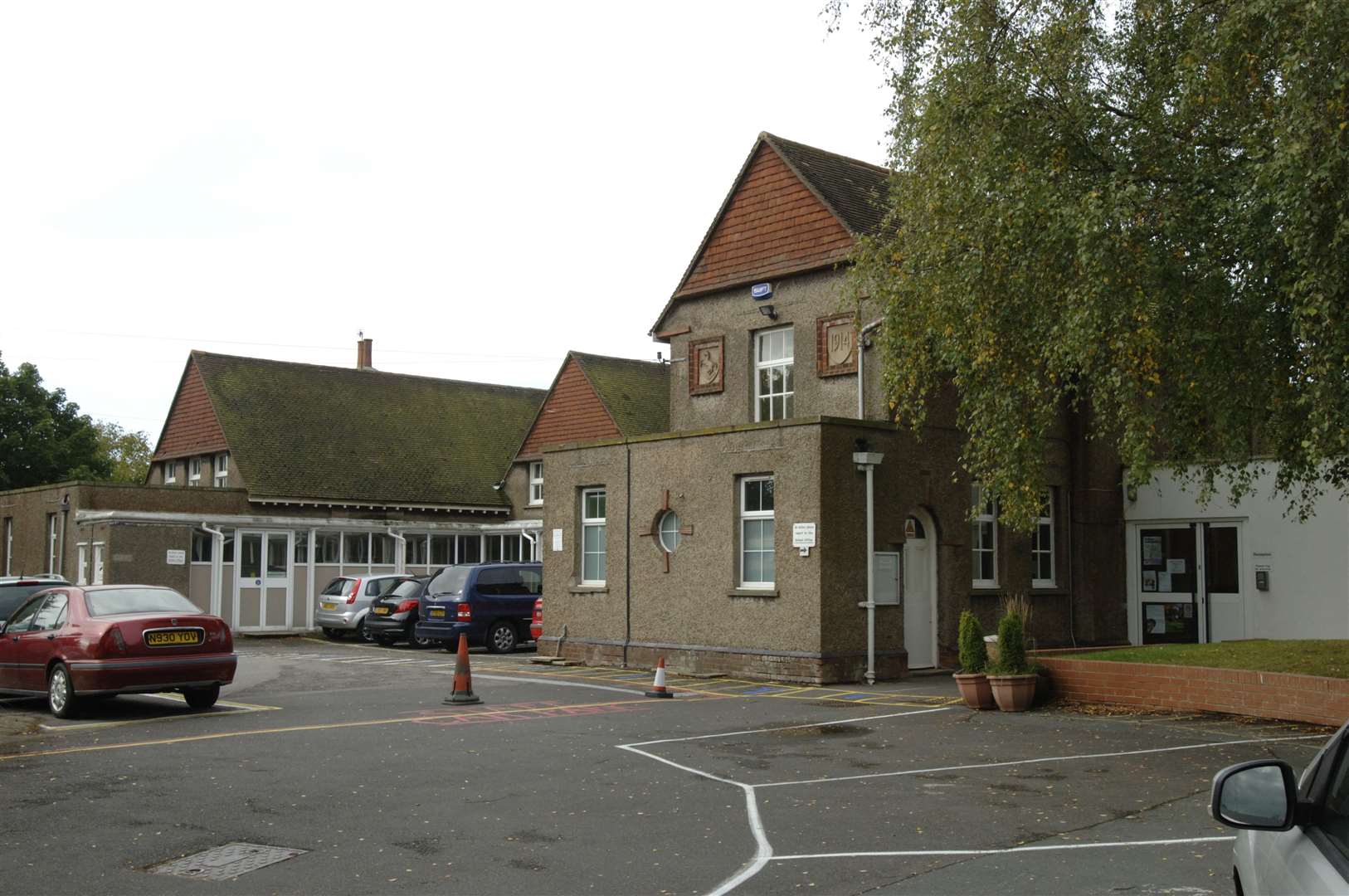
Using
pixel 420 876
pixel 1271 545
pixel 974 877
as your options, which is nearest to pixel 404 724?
pixel 420 876

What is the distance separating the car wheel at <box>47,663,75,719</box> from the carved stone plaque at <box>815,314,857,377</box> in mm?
12784

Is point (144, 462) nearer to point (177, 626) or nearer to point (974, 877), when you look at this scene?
point (177, 626)

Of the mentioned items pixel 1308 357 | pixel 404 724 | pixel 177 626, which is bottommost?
pixel 404 724

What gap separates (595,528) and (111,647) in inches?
419

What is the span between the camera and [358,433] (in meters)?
42.6

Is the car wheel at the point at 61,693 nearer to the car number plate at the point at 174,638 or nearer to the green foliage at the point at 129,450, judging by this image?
the car number plate at the point at 174,638

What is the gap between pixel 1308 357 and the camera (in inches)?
461

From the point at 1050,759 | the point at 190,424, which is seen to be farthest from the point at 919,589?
the point at 190,424

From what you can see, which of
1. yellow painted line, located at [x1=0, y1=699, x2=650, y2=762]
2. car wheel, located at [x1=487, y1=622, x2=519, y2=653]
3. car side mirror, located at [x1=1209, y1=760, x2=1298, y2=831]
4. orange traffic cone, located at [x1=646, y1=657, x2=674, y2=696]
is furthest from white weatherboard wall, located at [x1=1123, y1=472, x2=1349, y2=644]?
car side mirror, located at [x1=1209, y1=760, x2=1298, y2=831]

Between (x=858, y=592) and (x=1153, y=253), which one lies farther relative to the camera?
(x=858, y=592)

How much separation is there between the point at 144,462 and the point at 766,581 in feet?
249

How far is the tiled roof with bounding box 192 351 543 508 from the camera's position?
128 ft

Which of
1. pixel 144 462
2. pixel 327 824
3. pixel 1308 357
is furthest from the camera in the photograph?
pixel 144 462

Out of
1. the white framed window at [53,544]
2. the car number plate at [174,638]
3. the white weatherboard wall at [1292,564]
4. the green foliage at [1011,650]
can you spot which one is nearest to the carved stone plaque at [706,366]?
the white weatherboard wall at [1292,564]
